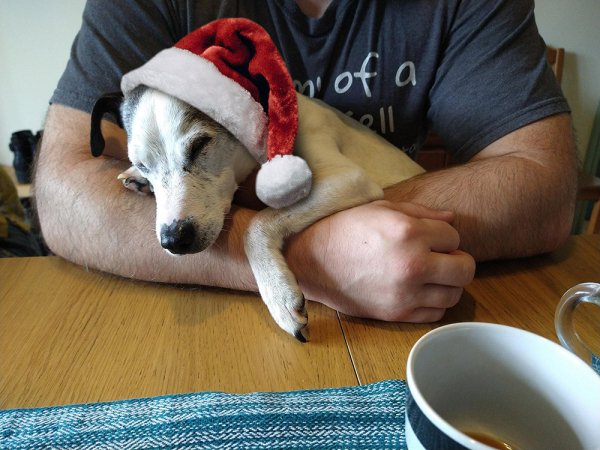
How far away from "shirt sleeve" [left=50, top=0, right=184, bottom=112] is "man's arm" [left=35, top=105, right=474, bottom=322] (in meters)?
0.07

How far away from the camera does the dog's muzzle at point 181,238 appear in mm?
710

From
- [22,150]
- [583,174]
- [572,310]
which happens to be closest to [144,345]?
[572,310]

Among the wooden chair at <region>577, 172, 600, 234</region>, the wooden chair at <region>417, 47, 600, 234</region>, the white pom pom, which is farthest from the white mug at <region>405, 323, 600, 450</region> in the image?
the wooden chair at <region>577, 172, 600, 234</region>

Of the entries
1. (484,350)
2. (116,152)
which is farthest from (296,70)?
(484,350)

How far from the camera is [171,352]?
583 mm

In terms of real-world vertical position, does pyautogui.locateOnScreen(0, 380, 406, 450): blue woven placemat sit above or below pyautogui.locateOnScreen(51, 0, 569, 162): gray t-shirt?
below

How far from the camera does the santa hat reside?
2.28ft

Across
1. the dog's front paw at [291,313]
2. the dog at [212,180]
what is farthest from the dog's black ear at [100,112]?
the dog's front paw at [291,313]

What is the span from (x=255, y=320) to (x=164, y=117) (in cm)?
45

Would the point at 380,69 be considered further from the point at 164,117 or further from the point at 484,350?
the point at 484,350

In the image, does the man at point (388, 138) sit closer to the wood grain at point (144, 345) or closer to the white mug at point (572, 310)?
A: the wood grain at point (144, 345)

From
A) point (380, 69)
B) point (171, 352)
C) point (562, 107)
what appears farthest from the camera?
point (380, 69)

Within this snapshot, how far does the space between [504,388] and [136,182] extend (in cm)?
81

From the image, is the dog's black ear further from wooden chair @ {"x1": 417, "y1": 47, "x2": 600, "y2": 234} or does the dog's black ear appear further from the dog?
wooden chair @ {"x1": 417, "y1": 47, "x2": 600, "y2": 234}
